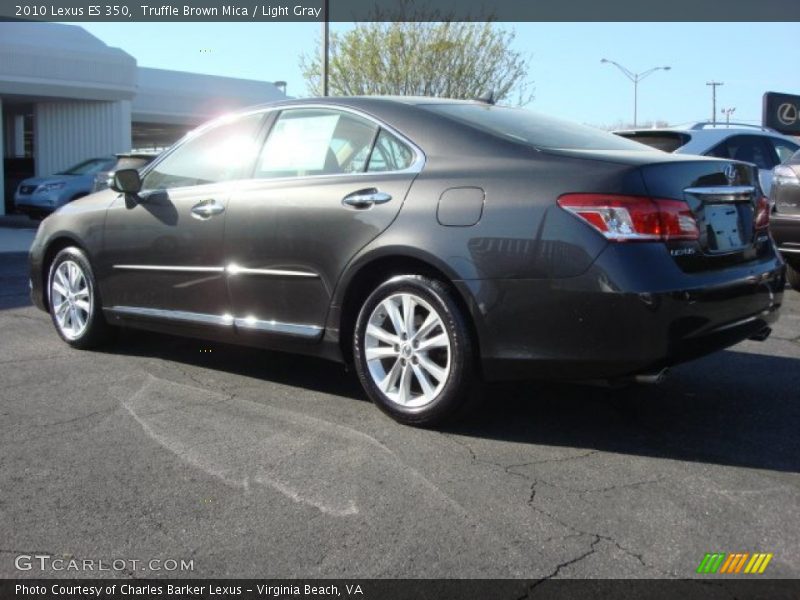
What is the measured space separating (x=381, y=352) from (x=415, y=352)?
0.20 metres

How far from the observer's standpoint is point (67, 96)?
21375mm

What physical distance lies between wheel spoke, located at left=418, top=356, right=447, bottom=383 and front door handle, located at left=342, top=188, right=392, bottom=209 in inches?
30.5

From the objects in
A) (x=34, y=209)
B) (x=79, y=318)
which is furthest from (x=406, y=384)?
(x=34, y=209)

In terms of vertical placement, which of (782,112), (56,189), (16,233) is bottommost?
(16,233)

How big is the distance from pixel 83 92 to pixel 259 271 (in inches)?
741

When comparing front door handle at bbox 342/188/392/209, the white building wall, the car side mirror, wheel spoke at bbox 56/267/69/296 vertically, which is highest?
the white building wall

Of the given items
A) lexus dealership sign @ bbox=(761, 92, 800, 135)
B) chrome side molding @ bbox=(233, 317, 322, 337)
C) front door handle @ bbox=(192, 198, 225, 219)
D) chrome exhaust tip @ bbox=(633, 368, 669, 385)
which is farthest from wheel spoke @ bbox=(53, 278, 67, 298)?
lexus dealership sign @ bbox=(761, 92, 800, 135)

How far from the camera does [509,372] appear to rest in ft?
12.8

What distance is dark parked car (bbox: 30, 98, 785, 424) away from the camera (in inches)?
145

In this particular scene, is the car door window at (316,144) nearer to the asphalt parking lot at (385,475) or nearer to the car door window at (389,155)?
the car door window at (389,155)

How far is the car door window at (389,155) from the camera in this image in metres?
4.34

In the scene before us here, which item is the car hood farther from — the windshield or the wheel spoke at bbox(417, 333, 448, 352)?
the wheel spoke at bbox(417, 333, 448, 352)

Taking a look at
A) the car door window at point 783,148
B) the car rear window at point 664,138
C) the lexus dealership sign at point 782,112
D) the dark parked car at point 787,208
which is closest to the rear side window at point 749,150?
the car door window at point 783,148

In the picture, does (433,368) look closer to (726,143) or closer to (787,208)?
(787,208)
